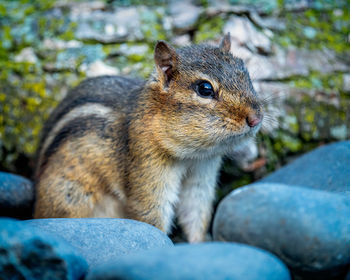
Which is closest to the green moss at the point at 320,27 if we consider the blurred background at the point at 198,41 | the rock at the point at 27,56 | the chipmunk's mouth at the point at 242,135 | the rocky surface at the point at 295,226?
the blurred background at the point at 198,41

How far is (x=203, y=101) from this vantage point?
358 centimetres

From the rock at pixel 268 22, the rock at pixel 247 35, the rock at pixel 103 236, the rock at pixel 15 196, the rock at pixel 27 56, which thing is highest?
the rock at pixel 268 22

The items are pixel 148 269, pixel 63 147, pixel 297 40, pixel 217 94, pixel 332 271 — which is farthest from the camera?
pixel 297 40

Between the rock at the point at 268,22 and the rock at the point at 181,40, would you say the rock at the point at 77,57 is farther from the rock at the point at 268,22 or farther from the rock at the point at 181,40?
the rock at the point at 268,22

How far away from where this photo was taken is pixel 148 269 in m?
2.03

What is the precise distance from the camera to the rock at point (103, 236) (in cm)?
286

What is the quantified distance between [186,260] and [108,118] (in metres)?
2.57

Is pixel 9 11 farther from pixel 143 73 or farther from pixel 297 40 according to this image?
pixel 297 40

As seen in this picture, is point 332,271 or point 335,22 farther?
point 335,22

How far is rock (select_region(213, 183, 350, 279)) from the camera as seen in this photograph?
2408 mm

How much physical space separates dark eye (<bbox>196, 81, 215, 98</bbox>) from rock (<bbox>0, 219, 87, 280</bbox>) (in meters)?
1.90

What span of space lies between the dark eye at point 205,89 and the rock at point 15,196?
2333 millimetres

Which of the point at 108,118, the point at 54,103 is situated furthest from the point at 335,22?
the point at 54,103

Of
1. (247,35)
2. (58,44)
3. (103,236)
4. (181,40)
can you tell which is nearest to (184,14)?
(181,40)
